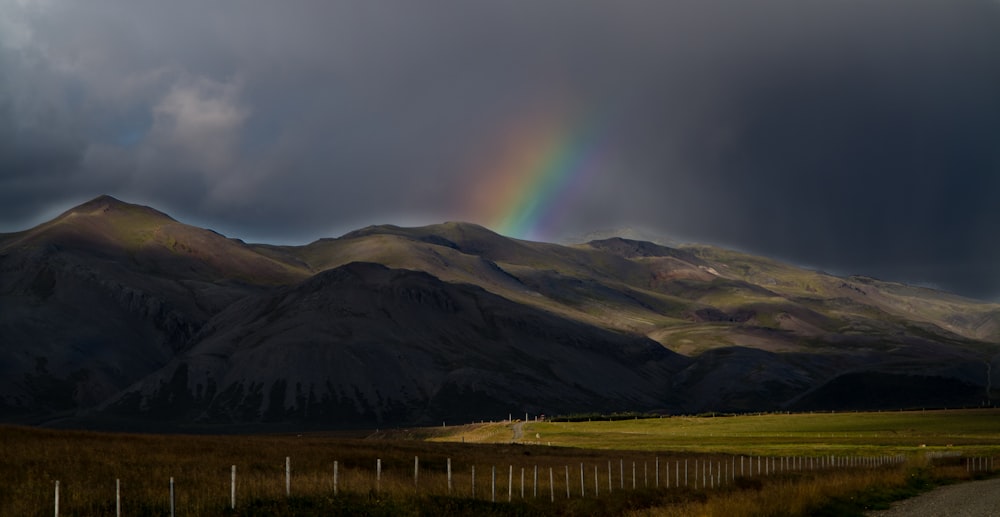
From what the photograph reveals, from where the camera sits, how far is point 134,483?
3556 cm

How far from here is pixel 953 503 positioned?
4038cm

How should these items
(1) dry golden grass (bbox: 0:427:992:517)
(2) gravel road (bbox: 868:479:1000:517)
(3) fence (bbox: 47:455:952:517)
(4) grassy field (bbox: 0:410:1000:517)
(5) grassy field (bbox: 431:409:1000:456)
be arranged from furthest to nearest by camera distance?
1. (5) grassy field (bbox: 431:409:1000:456)
2. (2) gravel road (bbox: 868:479:1000:517)
3. (3) fence (bbox: 47:455:952:517)
4. (4) grassy field (bbox: 0:410:1000:517)
5. (1) dry golden grass (bbox: 0:427:992:517)

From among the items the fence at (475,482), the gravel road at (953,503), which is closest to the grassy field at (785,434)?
the fence at (475,482)

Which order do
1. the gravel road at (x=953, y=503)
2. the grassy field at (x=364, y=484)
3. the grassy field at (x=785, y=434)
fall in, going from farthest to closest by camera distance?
the grassy field at (x=785, y=434), the gravel road at (x=953, y=503), the grassy field at (x=364, y=484)

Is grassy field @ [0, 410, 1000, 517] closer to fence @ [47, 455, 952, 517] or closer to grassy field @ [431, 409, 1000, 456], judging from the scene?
fence @ [47, 455, 952, 517]

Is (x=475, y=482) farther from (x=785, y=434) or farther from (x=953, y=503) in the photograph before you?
(x=785, y=434)

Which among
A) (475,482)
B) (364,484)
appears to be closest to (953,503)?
(475,482)

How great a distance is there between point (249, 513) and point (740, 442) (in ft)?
321

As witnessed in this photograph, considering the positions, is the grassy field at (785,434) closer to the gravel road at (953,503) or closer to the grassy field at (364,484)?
the grassy field at (364,484)

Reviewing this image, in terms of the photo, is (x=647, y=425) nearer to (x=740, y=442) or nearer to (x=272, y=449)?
(x=740, y=442)

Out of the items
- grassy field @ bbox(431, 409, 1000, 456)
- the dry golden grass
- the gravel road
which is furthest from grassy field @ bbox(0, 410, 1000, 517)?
grassy field @ bbox(431, 409, 1000, 456)

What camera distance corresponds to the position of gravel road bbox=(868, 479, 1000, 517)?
118 feet

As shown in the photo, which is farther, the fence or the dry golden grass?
the fence

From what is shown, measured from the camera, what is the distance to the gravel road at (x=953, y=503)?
36.0 m
